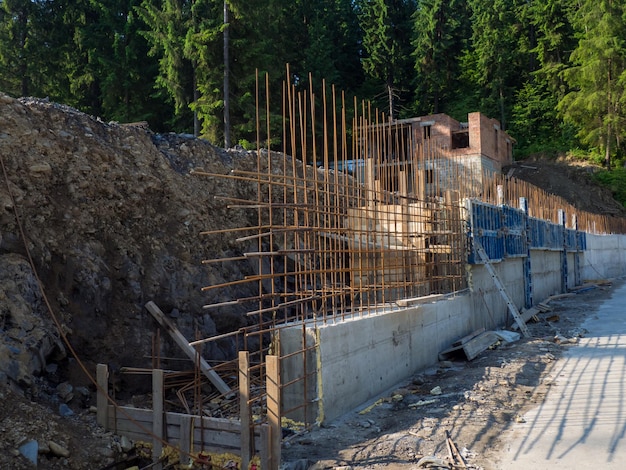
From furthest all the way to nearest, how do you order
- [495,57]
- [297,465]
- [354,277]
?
[495,57] → [354,277] → [297,465]

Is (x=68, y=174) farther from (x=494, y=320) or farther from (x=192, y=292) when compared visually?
(x=494, y=320)

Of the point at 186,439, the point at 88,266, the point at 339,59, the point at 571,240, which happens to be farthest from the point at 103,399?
the point at 339,59

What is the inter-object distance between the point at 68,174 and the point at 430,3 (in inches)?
1547

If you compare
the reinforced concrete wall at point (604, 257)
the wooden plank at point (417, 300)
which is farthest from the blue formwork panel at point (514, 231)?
the reinforced concrete wall at point (604, 257)

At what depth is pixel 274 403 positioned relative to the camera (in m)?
5.53

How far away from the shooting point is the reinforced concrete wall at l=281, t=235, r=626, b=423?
22.0 ft

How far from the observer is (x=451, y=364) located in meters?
9.93

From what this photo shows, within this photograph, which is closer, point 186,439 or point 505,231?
point 186,439

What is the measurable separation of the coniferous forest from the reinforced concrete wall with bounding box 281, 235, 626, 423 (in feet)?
39.8

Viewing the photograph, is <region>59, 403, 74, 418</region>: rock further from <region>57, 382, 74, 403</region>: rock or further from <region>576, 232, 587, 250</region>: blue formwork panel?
<region>576, 232, 587, 250</region>: blue formwork panel

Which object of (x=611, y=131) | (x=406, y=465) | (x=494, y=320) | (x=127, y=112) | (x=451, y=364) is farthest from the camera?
(x=611, y=131)

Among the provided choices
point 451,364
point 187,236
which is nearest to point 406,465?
point 451,364

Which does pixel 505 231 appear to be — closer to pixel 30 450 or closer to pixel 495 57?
pixel 30 450

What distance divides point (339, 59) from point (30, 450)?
4028 cm
